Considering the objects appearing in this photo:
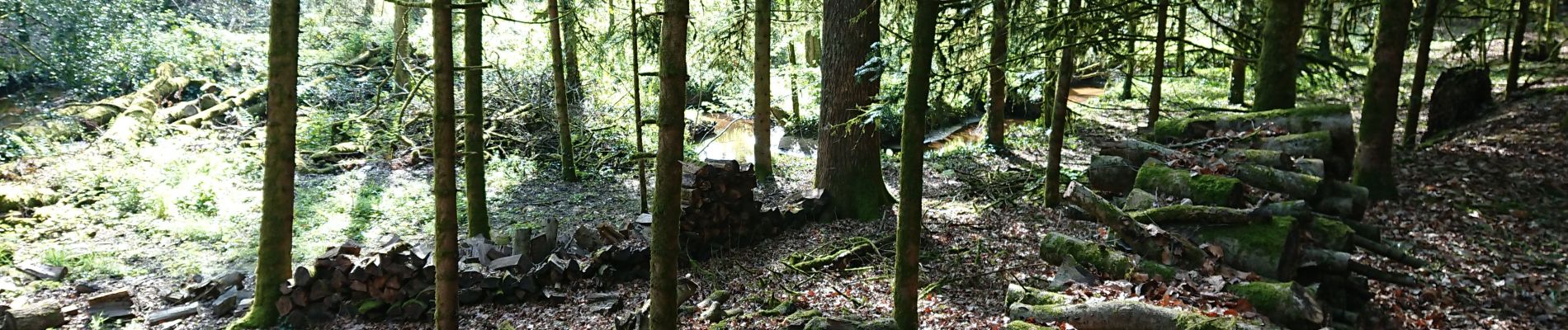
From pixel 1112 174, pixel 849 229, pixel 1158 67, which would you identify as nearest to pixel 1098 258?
pixel 1112 174

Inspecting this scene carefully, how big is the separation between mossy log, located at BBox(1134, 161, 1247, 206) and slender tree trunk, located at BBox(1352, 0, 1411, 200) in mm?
3360

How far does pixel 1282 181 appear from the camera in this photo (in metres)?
7.21

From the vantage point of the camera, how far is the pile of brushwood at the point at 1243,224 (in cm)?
564

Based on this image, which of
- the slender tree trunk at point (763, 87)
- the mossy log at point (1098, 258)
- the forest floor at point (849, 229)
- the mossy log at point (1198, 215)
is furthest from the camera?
the slender tree trunk at point (763, 87)

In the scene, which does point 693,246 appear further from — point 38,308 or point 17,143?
point 17,143

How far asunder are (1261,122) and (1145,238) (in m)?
3.02

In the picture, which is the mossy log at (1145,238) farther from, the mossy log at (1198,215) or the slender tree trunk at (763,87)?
the slender tree trunk at (763,87)

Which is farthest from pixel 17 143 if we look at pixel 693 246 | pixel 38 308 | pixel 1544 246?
pixel 1544 246

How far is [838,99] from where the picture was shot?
10242mm

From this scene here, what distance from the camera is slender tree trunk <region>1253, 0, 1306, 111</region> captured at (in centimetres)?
879

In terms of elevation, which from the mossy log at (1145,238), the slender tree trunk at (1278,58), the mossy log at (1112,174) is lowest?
the mossy log at (1145,238)

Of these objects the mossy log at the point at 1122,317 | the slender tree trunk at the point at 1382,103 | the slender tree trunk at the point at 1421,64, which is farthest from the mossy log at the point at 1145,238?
the slender tree trunk at the point at 1421,64

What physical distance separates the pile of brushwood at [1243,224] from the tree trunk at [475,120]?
475 cm

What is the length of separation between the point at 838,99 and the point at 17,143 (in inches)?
508
